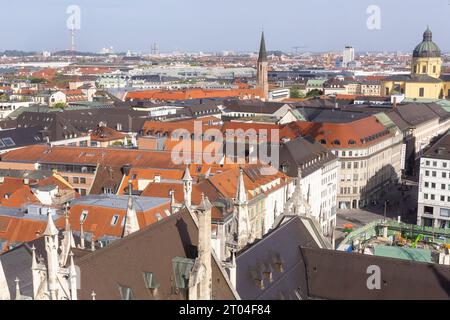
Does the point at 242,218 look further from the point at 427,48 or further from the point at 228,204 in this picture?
the point at 427,48

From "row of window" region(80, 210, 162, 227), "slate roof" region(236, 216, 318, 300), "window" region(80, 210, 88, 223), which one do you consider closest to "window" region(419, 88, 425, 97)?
"row of window" region(80, 210, 162, 227)

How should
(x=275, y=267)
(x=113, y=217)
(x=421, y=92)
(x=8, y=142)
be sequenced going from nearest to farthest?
(x=275, y=267) → (x=113, y=217) → (x=8, y=142) → (x=421, y=92)

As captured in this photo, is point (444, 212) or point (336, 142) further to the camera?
point (336, 142)

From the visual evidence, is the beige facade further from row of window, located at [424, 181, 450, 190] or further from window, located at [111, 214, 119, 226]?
window, located at [111, 214, 119, 226]

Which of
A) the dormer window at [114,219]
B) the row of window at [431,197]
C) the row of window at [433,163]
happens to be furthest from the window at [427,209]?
Result: the dormer window at [114,219]

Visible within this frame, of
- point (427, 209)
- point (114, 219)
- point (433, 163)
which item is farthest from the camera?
point (427, 209)

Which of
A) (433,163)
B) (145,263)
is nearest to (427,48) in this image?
(433,163)

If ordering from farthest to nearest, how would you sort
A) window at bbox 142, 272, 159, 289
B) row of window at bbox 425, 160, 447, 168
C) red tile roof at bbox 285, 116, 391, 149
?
red tile roof at bbox 285, 116, 391, 149
row of window at bbox 425, 160, 447, 168
window at bbox 142, 272, 159, 289
